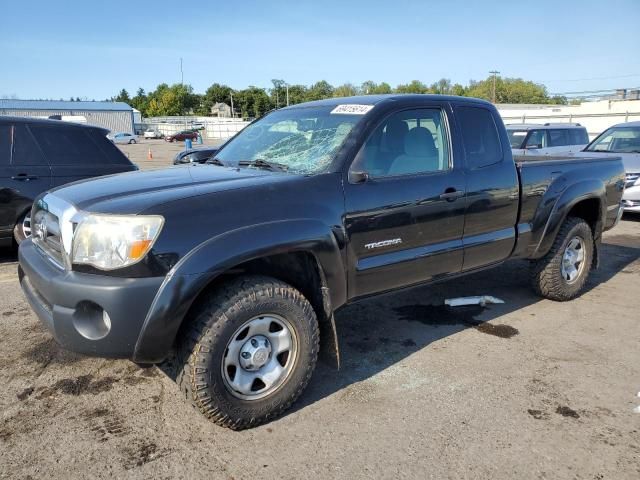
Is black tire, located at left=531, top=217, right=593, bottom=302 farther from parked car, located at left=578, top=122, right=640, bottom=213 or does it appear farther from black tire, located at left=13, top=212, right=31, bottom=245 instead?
black tire, located at left=13, top=212, right=31, bottom=245

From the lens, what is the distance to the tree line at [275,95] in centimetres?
10400

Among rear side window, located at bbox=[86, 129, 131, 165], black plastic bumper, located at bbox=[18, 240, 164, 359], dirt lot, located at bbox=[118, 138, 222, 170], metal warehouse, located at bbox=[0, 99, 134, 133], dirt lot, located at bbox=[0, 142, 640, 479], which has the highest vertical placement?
metal warehouse, located at bbox=[0, 99, 134, 133]

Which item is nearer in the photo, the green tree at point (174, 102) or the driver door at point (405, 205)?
the driver door at point (405, 205)

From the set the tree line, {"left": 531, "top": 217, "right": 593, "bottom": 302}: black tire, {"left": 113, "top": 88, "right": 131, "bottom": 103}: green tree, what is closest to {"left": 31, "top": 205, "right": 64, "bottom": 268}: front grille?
{"left": 531, "top": 217, "right": 593, "bottom": 302}: black tire

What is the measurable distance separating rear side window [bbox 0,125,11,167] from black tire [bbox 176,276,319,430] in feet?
14.8

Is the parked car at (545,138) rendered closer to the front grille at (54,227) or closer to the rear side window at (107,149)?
the rear side window at (107,149)

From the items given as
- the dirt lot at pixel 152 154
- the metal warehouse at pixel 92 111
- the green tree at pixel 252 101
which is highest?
the green tree at pixel 252 101

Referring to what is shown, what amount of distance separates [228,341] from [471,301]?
2943mm

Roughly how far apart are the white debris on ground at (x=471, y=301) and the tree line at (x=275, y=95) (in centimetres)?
9725

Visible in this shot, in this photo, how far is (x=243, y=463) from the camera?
256cm

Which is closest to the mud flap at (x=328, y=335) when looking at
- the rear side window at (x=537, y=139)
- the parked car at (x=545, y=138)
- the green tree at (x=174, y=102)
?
the parked car at (x=545, y=138)

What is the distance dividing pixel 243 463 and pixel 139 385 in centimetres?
111

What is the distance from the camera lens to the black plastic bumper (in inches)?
96.3

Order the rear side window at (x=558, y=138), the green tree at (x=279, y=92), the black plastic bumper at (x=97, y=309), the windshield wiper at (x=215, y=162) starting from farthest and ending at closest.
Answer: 1. the green tree at (x=279, y=92)
2. the rear side window at (x=558, y=138)
3. the windshield wiper at (x=215, y=162)
4. the black plastic bumper at (x=97, y=309)
